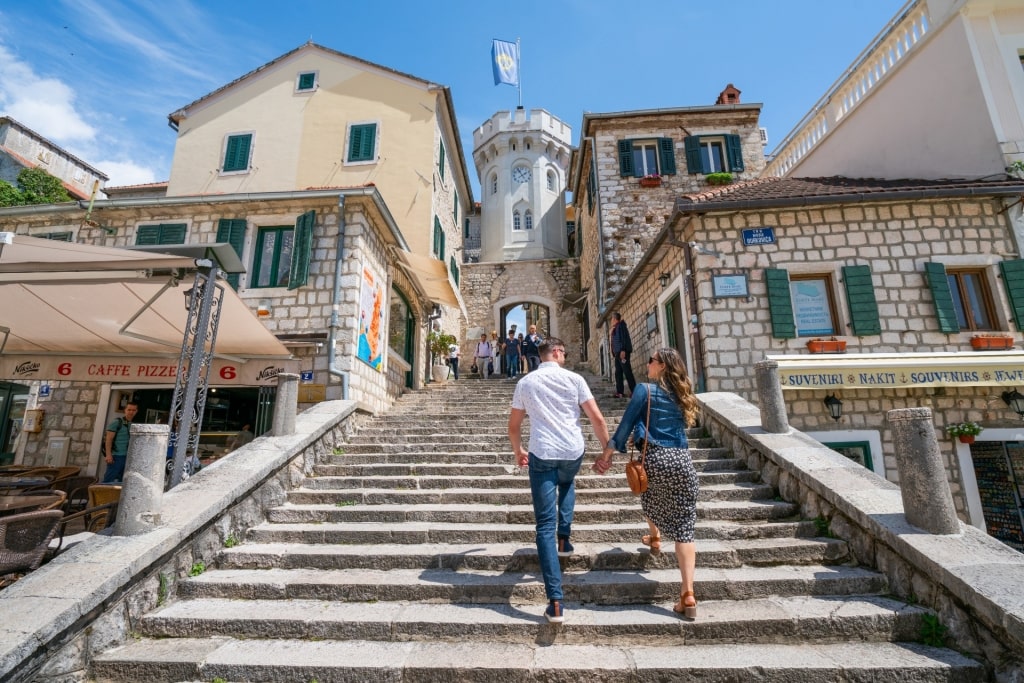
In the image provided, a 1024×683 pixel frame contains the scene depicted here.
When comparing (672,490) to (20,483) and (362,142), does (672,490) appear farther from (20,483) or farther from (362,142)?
(362,142)

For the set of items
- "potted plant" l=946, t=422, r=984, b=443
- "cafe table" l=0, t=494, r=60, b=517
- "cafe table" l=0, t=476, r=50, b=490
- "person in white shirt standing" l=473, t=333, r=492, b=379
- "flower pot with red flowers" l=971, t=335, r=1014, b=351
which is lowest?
"cafe table" l=0, t=494, r=60, b=517

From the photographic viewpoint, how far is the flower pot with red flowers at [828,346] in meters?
7.62

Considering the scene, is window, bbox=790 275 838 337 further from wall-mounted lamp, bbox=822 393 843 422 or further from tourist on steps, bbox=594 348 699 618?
tourist on steps, bbox=594 348 699 618

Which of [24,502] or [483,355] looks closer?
[24,502]

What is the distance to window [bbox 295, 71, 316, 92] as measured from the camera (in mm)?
14188

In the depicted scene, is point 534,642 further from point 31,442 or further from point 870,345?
point 31,442

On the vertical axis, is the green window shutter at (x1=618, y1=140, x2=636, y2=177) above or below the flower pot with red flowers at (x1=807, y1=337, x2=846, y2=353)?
above

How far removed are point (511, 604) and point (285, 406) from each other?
3528mm

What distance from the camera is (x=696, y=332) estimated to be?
315 inches

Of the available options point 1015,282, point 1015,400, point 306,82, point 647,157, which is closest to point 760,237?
point 1015,282

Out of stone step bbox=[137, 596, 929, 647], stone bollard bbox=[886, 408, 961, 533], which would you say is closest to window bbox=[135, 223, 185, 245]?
stone step bbox=[137, 596, 929, 647]

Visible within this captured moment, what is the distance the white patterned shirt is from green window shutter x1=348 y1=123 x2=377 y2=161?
12066 millimetres

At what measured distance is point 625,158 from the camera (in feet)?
47.2

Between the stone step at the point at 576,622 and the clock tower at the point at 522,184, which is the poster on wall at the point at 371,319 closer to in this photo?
the stone step at the point at 576,622
